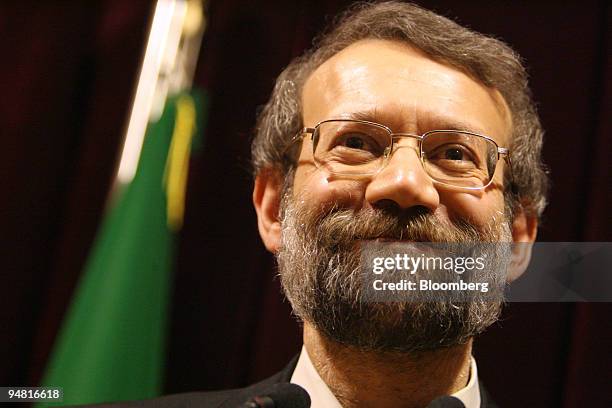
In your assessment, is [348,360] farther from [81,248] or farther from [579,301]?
[81,248]

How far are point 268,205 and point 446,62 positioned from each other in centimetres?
41

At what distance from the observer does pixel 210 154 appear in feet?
4.05

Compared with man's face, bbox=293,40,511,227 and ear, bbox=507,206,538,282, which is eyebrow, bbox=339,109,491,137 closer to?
man's face, bbox=293,40,511,227

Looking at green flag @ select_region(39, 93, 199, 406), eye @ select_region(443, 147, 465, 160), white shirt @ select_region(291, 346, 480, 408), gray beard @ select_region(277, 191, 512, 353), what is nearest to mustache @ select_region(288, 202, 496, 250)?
gray beard @ select_region(277, 191, 512, 353)

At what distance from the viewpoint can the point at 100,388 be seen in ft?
3.62

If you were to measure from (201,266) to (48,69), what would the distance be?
1.87 feet

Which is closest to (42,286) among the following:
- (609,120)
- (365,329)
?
(365,329)

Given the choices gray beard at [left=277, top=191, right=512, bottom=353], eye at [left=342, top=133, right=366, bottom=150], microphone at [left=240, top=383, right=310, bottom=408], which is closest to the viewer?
microphone at [left=240, top=383, right=310, bottom=408]

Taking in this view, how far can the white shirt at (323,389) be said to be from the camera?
2.86ft

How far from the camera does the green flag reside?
3.69 ft

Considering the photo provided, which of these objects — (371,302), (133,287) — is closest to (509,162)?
(371,302)

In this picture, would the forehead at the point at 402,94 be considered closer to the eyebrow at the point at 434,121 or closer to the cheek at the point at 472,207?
the eyebrow at the point at 434,121

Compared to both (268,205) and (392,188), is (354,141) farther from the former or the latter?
(268,205)

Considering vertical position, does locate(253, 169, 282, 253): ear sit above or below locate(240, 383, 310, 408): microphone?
above
